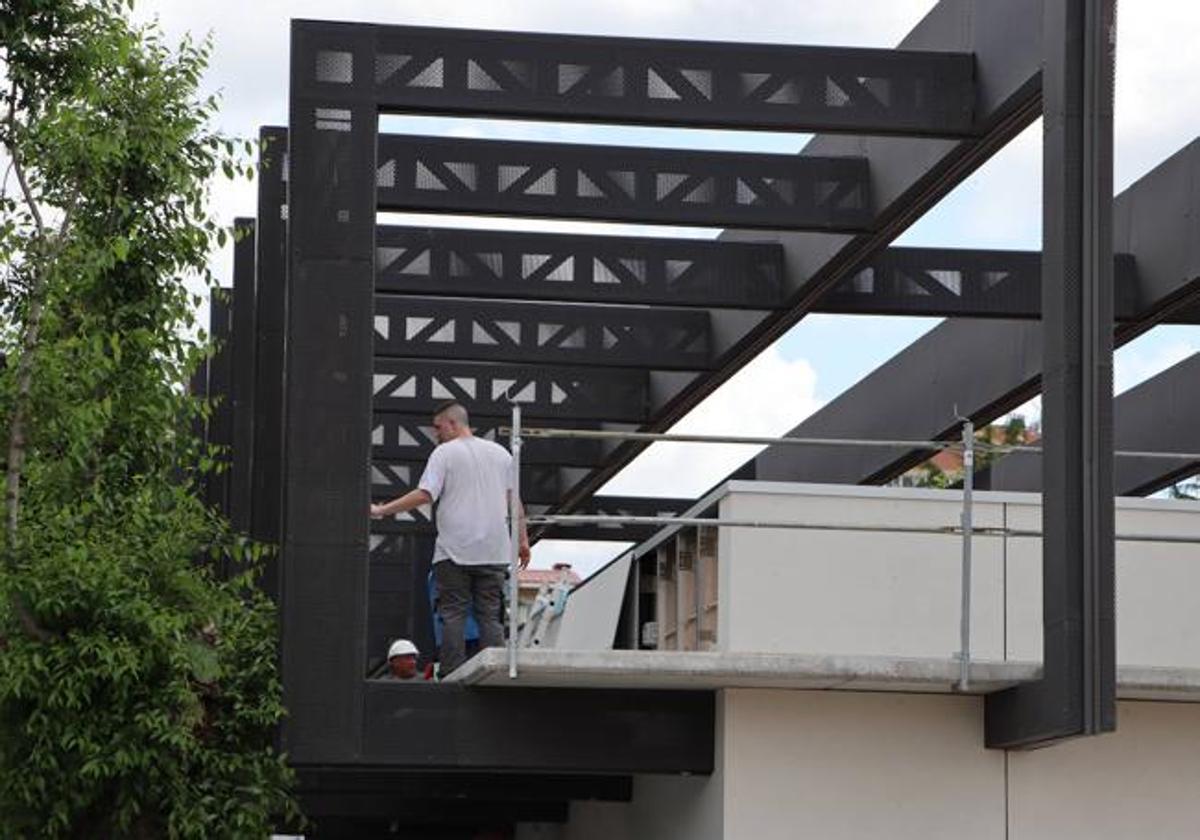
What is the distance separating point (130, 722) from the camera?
13.7m

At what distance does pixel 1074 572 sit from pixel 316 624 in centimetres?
382

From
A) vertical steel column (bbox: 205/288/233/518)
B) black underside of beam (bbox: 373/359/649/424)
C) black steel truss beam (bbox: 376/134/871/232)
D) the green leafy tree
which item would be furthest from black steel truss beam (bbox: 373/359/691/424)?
the green leafy tree

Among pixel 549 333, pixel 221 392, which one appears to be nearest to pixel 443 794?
pixel 549 333

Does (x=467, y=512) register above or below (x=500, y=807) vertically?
above

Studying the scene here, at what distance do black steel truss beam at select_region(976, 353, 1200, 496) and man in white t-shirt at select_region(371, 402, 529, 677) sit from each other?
8178 millimetres

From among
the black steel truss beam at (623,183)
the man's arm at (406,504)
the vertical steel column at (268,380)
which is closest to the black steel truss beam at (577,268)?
the vertical steel column at (268,380)

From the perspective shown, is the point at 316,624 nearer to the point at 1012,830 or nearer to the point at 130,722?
the point at 130,722

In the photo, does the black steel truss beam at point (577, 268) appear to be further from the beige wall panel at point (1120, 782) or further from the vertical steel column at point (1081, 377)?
the vertical steel column at point (1081, 377)

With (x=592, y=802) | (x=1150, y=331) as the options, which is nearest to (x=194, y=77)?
(x=592, y=802)

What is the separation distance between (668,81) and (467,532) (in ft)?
9.01

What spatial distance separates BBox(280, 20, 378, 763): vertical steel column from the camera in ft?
44.4

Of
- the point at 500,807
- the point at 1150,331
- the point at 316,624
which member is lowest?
the point at 500,807

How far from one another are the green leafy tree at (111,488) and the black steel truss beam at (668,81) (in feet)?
6.22

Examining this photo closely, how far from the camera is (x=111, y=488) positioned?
15.4 meters
